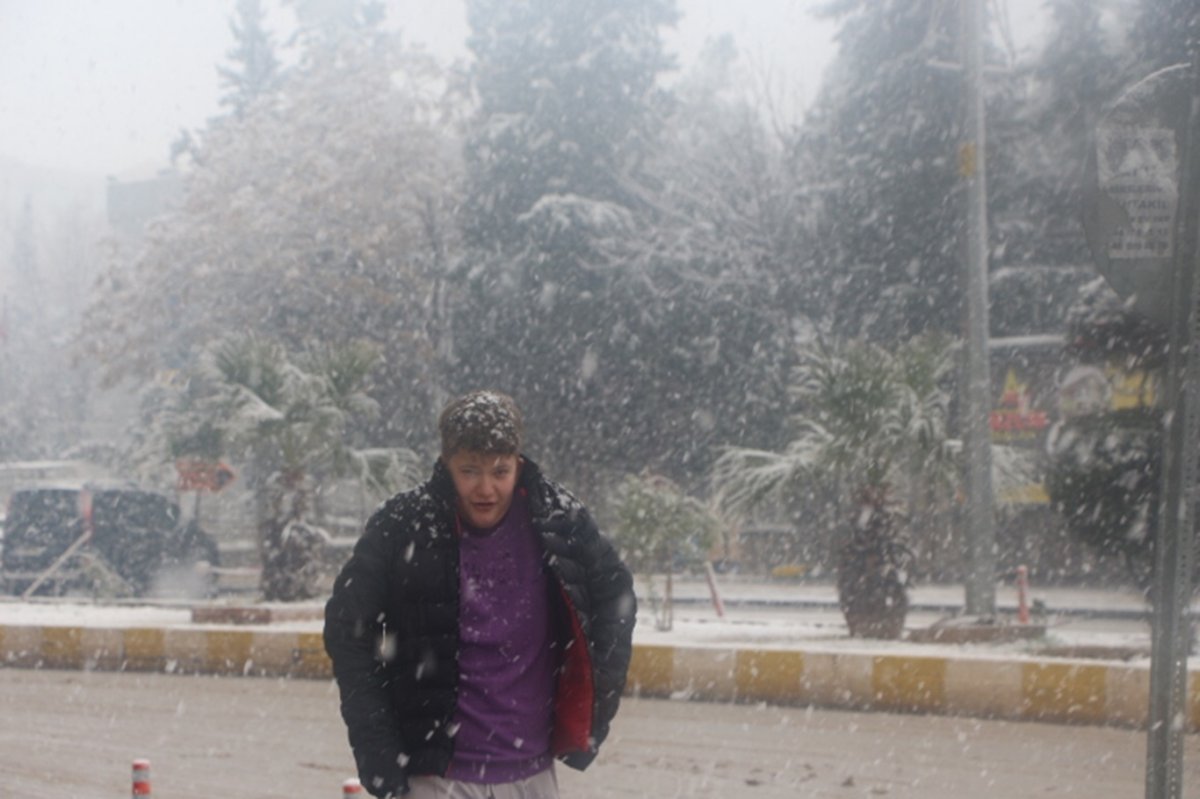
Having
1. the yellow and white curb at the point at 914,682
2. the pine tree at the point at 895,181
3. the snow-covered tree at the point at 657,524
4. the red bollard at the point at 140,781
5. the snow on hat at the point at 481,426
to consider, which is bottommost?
the yellow and white curb at the point at 914,682

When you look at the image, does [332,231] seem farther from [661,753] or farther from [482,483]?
[482,483]

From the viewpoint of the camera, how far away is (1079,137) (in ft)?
102

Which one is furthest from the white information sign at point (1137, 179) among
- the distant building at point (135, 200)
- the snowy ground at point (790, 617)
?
the distant building at point (135, 200)

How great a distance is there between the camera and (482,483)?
3.56 meters

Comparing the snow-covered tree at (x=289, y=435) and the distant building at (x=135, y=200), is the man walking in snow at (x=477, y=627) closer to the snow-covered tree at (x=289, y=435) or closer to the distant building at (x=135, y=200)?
the snow-covered tree at (x=289, y=435)

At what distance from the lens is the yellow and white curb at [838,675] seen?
36.7 feet

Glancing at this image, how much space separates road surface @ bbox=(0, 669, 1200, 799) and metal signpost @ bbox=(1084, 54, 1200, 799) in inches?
155

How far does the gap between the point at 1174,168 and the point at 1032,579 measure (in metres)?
24.1

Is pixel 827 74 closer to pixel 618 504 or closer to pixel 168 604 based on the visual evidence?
pixel 168 604

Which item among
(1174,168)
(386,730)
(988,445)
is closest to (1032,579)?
(988,445)

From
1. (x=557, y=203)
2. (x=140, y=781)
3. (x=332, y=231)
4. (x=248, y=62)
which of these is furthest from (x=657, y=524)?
(x=248, y=62)

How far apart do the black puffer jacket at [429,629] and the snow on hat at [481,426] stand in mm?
89

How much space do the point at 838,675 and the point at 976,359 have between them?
3.80 meters

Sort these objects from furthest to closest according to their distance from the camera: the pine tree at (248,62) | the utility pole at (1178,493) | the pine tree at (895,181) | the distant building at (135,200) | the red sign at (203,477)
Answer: the distant building at (135,200)
the pine tree at (248,62)
the pine tree at (895,181)
the red sign at (203,477)
the utility pole at (1178,493)
